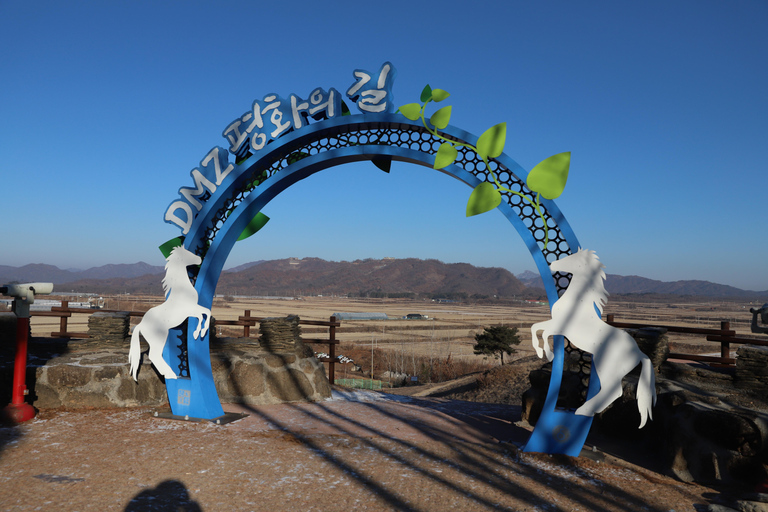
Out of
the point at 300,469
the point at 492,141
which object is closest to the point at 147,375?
the point at 300,469

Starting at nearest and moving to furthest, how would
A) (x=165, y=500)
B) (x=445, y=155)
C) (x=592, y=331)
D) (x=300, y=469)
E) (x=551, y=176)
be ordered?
(x=165, y=500)
(x=300, y=469)
(x=592, y=331)
(x=551, y=176)
(x=445, y=155)

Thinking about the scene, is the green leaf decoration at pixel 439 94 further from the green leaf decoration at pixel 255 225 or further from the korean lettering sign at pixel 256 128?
the green leaf decoration at pixel 255 225

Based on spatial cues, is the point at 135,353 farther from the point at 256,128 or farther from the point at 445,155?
the point at 445,155

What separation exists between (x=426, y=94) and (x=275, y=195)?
2.28 m

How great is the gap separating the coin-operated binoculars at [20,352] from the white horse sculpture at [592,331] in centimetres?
528

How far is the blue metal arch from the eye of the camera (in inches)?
197

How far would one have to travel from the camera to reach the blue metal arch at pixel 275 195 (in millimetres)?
4996

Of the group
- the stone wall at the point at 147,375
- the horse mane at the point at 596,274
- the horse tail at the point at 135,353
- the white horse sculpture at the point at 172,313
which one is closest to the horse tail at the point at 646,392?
the horse mane at the point at 596,274

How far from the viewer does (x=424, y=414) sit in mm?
6434

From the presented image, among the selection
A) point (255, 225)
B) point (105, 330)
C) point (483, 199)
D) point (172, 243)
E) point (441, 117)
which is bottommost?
point (105, 330)

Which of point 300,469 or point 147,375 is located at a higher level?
point 147,375

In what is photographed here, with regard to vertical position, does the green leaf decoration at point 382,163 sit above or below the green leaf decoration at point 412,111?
below

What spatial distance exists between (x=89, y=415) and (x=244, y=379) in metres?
1.76

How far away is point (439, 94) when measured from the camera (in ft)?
17.6
